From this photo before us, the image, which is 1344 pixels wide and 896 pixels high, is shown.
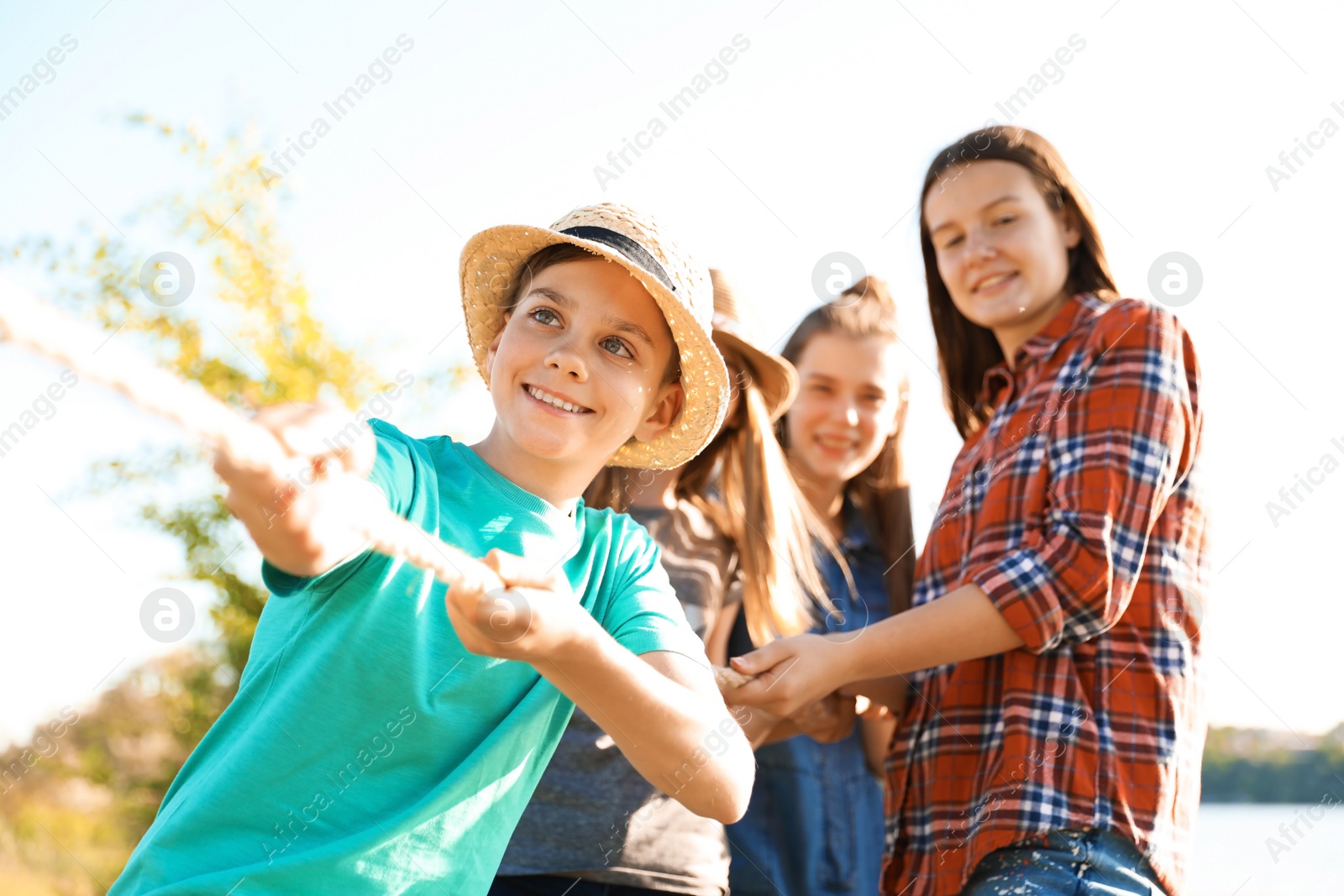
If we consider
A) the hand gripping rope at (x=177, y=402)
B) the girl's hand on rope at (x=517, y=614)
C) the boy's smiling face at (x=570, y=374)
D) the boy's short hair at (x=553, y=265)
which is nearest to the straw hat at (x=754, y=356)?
the boy's short hair at (x=553, y=265)

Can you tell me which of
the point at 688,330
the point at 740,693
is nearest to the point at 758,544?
the point at 740,693

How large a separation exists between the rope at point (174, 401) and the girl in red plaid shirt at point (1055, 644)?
1384 mm

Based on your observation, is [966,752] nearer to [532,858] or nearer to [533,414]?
[532,858]

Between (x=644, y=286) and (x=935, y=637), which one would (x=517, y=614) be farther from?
(x=935, y=637)

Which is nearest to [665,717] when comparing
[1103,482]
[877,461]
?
[1103,482]

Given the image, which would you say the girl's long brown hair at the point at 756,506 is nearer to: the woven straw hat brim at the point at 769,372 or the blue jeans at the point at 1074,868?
the woven straw hat brim at the point at 769,372

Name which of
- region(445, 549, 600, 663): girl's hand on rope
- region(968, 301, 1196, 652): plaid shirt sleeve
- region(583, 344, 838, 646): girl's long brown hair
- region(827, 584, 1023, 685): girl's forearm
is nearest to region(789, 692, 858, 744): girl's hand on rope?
region(583, 344, 838, 646): girl's long brown hair

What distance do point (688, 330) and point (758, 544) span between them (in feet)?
4.39

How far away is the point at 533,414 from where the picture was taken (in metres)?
1.77

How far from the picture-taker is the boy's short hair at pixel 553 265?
190 centimetres

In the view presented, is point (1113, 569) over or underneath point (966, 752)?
over

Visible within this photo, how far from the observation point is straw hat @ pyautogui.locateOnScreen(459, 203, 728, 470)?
1855mm

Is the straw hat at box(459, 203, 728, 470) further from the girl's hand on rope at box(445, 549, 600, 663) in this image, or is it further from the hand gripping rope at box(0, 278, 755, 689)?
the hand gripping rope at box(0, 278, 755, 689)

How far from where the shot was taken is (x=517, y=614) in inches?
47.6
